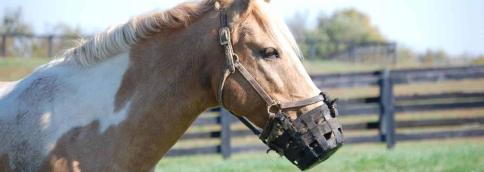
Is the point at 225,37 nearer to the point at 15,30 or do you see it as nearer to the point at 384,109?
the point at 384,109

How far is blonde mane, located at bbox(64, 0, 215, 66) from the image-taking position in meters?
3.62

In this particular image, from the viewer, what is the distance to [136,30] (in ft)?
11.9

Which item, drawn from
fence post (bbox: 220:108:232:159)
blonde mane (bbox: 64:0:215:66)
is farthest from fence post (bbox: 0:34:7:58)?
blonde mane (bbox: 64:0:215:66)

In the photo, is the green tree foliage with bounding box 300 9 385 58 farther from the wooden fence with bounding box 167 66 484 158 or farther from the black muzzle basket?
the black muzzle basket

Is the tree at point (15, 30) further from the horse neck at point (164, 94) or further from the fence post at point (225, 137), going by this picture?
the horse neck at point (164, 94)

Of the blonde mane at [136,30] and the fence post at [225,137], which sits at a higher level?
the blonde mane at [136,30]

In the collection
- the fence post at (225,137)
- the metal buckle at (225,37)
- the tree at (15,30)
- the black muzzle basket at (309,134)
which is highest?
the metal buckle at (225,37)

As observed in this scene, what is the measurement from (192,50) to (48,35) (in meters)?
24.9

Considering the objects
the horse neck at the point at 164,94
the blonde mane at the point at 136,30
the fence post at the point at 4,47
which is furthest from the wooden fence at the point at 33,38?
the horse neck at the point at 164,94

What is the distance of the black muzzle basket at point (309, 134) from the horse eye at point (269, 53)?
0.28 m

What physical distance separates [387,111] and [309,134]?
1088cm

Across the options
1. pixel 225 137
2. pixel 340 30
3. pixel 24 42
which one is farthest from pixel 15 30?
pixel 340 30

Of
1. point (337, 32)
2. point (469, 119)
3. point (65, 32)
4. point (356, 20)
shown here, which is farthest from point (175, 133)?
point (356, 20)

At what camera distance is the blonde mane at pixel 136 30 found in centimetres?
362
